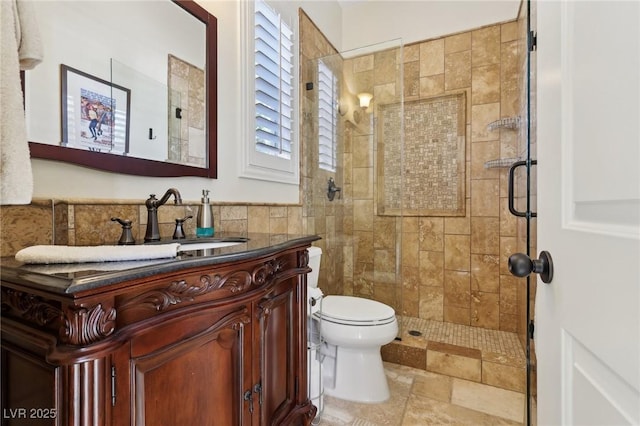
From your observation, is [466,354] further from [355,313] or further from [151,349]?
[151,349]

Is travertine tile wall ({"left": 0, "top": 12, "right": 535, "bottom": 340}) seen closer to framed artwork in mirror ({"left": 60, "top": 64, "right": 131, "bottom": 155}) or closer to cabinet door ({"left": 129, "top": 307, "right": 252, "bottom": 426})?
framed artwork in mirror ({"left": 60, "top": 64, "right": 131, "bottom": 155})

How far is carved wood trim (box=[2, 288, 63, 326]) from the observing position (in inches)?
21.5

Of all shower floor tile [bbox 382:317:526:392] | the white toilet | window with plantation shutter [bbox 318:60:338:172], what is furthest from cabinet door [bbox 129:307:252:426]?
window with plantation shutter [bbox 318:60:338:172]

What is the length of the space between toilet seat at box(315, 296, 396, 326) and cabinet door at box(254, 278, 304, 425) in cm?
57

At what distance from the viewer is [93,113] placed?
1.03 meters

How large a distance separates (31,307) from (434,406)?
1862 mm

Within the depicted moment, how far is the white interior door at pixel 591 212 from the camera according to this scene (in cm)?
38

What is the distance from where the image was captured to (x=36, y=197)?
904mm

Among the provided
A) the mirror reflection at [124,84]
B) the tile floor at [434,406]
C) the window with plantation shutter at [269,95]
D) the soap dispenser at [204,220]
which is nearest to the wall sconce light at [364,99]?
the window with plantation shutter at [269,95]

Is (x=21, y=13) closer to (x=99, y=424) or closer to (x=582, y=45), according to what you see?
(x=99, y=424)

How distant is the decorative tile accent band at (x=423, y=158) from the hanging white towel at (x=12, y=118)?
85.9 inches

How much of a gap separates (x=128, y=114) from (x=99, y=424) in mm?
1000

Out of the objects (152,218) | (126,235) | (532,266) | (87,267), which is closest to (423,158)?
(532,266)

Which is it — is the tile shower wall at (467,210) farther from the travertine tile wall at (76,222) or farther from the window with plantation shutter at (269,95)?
the travertine tile wall at (76,222)
